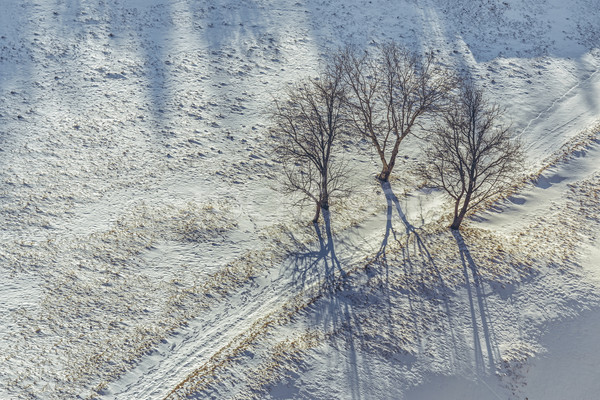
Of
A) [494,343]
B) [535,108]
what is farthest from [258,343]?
[535,108]

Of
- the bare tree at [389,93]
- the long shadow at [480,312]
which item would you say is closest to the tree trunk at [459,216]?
the long shadow at [480,312]

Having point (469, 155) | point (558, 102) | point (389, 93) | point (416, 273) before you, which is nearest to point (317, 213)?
point (416, 273)

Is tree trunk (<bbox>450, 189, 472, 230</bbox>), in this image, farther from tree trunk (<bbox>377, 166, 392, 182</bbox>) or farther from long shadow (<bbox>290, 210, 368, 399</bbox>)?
long shadow (<bbox>290, 210, 368, 399</bbox>)

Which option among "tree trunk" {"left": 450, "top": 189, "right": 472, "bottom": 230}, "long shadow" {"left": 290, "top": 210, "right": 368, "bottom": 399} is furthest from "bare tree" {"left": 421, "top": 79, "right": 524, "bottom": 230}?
"long shadow" {"left": 290, "top": 210, "right": 368, "bottom": 399}

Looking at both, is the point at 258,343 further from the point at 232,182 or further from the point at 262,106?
the point at 262,106

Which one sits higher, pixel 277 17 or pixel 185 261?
pixel 277 17

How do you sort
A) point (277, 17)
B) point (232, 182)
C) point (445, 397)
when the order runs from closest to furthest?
point (445, 397) < point (232, 182) < point (277, 17)

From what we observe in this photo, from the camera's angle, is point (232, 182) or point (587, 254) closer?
point (587, 254)
